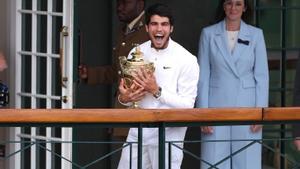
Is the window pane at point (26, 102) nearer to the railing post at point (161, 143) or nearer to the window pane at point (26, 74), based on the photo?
the window pane at point (26, 74)

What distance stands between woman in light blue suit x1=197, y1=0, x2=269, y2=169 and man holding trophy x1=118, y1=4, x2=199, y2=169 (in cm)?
67

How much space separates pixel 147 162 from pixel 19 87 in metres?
1.48

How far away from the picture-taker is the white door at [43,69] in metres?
6.80

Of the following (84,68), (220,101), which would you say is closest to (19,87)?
(84,68)

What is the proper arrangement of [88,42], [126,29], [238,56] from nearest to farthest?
[238,56] → [126,29] → [88,42]

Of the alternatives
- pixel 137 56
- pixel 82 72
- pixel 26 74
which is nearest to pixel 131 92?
pixel 137 56

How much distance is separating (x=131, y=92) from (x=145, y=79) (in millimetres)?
110

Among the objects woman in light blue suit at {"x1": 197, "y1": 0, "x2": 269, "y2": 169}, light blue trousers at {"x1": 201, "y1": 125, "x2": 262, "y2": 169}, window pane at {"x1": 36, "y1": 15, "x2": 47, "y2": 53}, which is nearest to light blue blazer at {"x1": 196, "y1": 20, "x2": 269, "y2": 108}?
woman in light blue suit at {"x1": 197, "y1": 0, "x2": 269, "y2": 169}

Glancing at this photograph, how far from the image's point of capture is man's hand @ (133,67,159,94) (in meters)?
5.81

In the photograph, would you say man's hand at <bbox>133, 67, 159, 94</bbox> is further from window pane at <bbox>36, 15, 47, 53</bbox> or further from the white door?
window pane at <bbox>36, 15, 47, 53</bbox>

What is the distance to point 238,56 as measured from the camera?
21.9ft

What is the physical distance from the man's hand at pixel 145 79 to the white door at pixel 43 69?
1052mm

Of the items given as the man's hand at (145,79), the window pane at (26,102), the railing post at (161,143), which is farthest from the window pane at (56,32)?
the railing post at (161,143)

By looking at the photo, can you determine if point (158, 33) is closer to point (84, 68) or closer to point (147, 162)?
point (147, 162)
